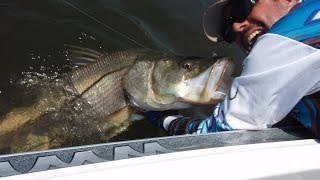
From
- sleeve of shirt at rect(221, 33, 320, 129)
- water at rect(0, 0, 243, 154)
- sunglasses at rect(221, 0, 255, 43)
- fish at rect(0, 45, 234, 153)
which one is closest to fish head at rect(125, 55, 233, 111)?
fish at rect(0, 45, 234, 153)

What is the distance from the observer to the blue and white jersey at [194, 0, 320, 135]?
6.79ft

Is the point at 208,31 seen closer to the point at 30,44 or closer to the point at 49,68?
the point at 49,68

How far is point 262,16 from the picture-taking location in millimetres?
2652

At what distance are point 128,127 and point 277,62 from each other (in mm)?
1826

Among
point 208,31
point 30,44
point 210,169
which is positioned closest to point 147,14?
point 30,44

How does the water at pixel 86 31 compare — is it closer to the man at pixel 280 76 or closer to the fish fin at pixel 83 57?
the fish fin at pixel 83 57

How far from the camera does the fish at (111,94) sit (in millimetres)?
3395

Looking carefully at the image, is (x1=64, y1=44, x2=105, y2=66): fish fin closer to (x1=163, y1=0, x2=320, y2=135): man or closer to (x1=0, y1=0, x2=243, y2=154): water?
(x1=0, y1=0, x2=243, y2=154): water

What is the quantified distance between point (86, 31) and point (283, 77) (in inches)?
131

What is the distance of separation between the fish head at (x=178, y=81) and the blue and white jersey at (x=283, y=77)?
887 mm

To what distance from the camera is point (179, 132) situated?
3273 mm

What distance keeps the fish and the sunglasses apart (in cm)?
20

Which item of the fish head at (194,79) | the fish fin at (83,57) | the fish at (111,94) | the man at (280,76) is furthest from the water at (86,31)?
the man at (280,76)

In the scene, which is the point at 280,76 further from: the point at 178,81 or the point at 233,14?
the point at 178,81
